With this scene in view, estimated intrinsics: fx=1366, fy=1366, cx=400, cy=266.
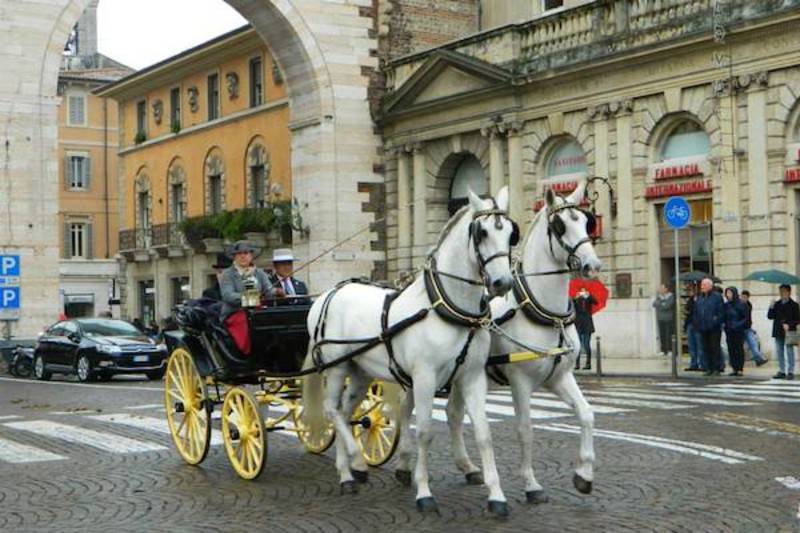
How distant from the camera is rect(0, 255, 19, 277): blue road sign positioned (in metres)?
32.4

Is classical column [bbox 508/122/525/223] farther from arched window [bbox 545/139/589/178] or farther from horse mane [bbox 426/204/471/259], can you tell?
horse mane [bbox 426/204/471/259]

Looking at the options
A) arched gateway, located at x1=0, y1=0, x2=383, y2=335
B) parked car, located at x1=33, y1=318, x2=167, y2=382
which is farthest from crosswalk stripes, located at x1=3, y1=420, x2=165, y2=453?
arched gateway, located at x1=0, y1=0, x2=383, y2=335

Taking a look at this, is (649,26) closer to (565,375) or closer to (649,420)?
(649,420)

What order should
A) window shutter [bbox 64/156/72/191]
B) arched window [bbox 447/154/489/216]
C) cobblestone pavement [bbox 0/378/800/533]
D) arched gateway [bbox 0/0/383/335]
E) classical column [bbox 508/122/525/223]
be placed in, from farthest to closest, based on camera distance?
window shutter [bbox 64/156/72/191]
arched window [bbox 447/154/489/216]
classical column [bbox 508/122/525/223]
arched gateway [bbox 0/0/383/335]
cobblestone pavement [bbox 0/378/800/533]

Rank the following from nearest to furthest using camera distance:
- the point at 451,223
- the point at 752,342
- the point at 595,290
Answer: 1. the point at 451,223
2. the point at 752,342
3. the point at 595,290

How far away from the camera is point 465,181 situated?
3675 centimetres

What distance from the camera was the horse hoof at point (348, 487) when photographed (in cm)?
1019

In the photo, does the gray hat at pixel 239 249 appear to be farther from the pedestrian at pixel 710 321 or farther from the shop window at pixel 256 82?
the shop window at pixel 256 82

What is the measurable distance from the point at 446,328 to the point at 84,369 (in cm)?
2002

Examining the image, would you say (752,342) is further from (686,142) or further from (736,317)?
(686,142)

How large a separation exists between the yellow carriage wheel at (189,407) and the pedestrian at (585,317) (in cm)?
1507

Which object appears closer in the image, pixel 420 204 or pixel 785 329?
pixel 785 329

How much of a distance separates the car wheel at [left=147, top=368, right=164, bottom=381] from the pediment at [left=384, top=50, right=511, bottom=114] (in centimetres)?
1125

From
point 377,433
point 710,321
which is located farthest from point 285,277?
point 710,321
